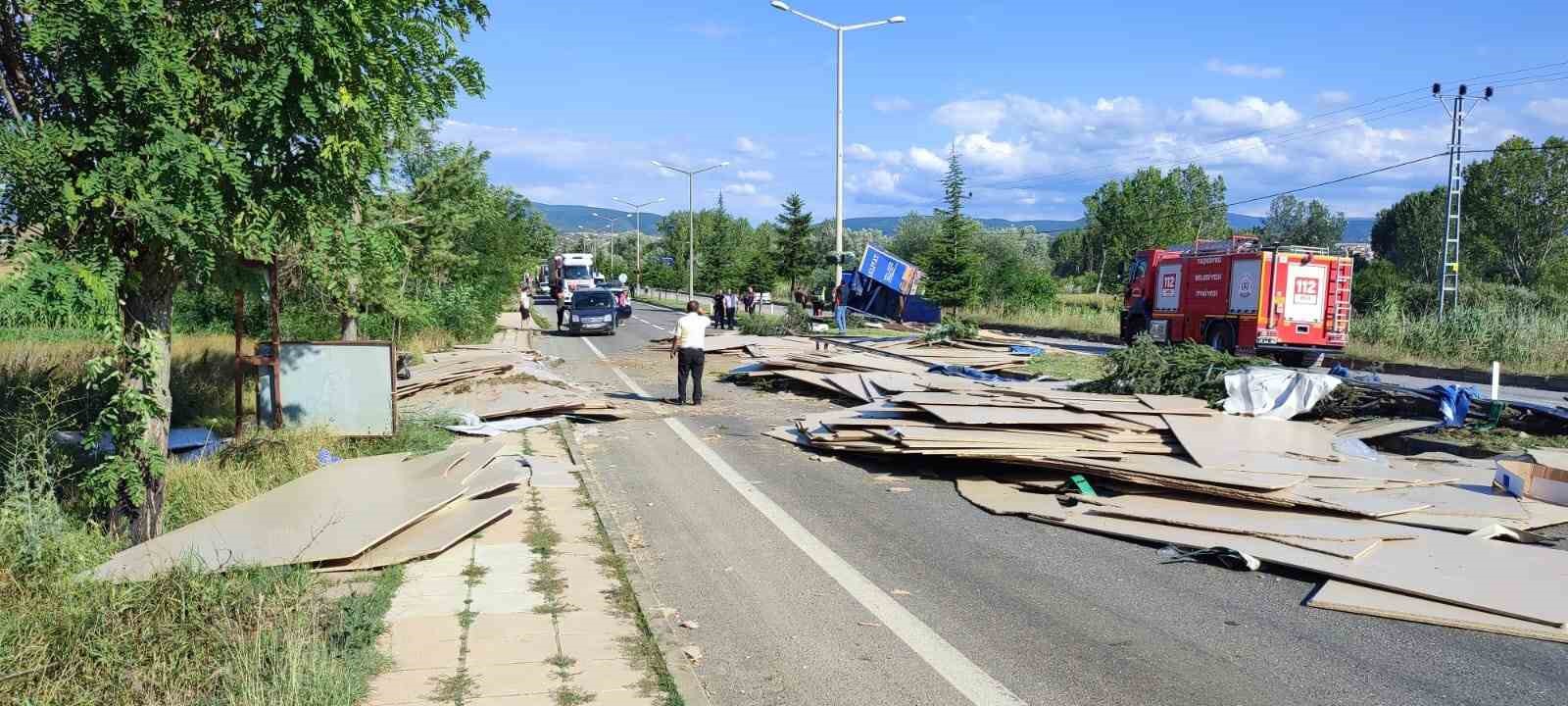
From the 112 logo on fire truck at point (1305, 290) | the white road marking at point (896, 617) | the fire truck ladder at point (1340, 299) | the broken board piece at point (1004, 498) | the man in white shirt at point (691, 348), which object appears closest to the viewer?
the white road marking at point (896, 617)

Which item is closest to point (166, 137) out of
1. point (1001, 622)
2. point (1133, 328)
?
point (1001, 622)

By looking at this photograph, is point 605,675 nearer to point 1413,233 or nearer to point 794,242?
point 794,242

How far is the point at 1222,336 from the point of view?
24812 mm

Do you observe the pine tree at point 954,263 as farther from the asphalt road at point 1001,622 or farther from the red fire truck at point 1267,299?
the asphalt road at point 1001,622

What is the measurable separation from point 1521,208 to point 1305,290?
5345cm

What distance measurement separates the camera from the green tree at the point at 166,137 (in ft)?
19.0

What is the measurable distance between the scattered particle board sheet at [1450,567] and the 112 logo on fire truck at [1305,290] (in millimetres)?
18118

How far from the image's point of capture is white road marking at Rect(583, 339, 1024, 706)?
16.1ft

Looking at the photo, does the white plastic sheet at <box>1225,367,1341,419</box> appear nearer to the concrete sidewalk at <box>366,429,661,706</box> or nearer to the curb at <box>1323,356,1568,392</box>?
the curb at <box>1323,356,1568,392</box>

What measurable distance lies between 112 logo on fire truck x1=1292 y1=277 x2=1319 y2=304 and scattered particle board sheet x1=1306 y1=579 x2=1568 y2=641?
63.7ft

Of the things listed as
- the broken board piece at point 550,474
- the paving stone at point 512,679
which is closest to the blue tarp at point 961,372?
Result: the broken board piece at point 550,474

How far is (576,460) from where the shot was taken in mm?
11180

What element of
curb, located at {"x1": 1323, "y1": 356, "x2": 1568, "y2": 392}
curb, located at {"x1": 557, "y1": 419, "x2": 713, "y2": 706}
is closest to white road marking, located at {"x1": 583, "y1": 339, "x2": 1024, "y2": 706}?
curb, located at {"x1": 557, "y1": 419, "x2": 713, "y2": 706}

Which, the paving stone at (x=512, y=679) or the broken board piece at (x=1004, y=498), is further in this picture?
the broken board piece at (x=1004, y=498)
